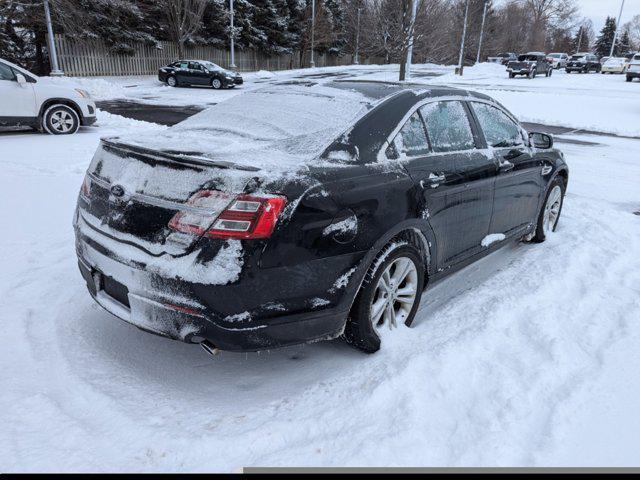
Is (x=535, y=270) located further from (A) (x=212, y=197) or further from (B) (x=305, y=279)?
(A) (x=212, y=197)

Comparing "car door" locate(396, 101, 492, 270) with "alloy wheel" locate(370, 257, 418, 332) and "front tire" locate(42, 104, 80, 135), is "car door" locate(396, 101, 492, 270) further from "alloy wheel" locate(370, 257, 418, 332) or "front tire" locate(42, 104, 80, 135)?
"front tire" locate(42, 104, 80, 135)

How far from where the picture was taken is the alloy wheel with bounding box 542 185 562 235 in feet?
17.7

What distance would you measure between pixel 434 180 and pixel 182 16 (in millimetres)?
33610

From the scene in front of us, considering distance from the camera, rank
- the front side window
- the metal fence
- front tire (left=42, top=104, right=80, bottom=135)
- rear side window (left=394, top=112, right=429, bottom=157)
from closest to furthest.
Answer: rear side window (left=394, top=112, right=429, bottom=157) → the front side window → front tire (left=42, top=104, right=80, bottom=135) → the metal fence

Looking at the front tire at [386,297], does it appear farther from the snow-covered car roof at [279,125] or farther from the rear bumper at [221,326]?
the snow-covered car roof at [279,125]

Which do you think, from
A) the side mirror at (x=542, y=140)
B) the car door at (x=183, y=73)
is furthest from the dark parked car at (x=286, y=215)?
the car door at (x=183, y=73)

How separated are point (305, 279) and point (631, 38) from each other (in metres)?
129

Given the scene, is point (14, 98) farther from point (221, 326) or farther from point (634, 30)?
point (634, 30)

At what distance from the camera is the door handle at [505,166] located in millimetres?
4184

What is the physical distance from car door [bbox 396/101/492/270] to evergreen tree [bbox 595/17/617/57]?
4100 inches

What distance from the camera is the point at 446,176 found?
3.52 m

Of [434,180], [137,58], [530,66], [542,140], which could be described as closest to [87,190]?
[434,180]

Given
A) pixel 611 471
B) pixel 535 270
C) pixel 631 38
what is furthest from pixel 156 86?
pixel 631 38

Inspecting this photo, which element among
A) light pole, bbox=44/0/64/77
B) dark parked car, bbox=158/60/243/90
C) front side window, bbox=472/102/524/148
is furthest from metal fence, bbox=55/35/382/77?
front side window, bbox=472/102/524/148
